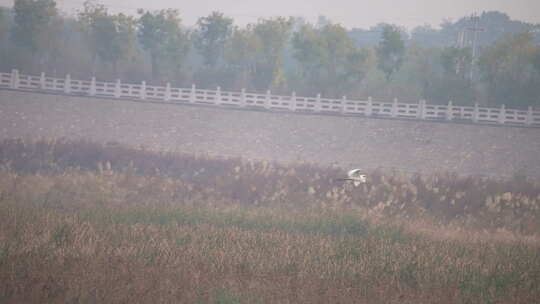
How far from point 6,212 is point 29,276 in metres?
5.60

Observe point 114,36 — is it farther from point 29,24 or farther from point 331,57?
point 331,57

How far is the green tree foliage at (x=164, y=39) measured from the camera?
5081cm

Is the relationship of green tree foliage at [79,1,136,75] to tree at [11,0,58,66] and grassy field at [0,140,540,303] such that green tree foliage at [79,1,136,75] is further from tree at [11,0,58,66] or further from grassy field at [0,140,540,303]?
grassy field at [0,140,540,303]

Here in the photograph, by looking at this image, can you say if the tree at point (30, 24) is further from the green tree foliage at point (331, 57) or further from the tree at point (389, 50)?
the tree at point (389, 50)

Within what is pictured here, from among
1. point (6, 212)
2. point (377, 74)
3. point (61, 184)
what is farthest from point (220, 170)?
point (377, 74)

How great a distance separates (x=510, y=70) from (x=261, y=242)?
3929 centimetres

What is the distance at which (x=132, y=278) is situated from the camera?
34.5 feet

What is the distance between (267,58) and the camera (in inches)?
1996

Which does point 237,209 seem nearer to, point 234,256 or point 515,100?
point 234,256

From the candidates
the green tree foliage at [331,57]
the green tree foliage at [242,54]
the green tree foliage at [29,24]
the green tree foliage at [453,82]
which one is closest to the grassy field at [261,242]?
the green tree foliage at [453,82]

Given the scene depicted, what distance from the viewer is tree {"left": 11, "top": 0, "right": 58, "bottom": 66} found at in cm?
5028

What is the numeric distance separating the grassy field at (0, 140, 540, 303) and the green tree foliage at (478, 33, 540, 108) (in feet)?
72.2

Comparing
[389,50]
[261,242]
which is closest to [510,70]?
[389,50]

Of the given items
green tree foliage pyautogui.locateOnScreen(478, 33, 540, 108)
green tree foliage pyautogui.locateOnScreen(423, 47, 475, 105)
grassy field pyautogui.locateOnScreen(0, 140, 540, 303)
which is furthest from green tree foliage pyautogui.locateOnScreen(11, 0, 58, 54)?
green tree foliage pyautogui.locateOnScreen(478, 33, 540, 108)
